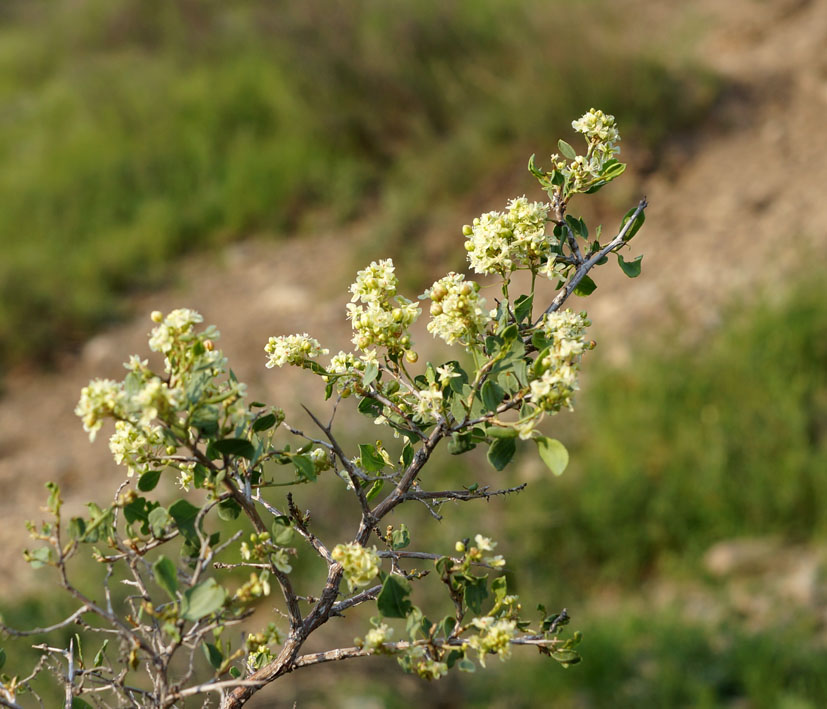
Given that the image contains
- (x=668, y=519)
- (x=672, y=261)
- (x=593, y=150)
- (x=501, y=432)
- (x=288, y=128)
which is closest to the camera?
(x=501, y=432)

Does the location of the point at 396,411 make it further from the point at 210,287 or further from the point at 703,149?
the point at 210,287

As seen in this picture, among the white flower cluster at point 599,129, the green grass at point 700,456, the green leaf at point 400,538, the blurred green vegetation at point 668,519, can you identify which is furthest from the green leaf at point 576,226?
the green grass at point 700,456

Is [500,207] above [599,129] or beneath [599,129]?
above

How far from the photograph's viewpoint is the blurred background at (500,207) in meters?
3.82

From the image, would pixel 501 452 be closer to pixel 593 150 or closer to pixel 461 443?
pixel 461 443

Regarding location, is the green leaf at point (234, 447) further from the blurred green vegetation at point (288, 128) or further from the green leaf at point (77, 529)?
the blurred green vegetation at point (288, 128)

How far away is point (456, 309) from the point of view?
1062 millimetres

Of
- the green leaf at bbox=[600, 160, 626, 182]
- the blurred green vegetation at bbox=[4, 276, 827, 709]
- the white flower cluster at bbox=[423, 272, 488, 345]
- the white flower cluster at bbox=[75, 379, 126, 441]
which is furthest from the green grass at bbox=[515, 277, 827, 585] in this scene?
the white flower cluster at bbox=[75, 379, 126, 441]

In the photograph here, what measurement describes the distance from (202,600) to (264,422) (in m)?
0.25

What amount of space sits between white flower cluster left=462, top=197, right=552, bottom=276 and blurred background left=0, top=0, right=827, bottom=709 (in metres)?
2.56

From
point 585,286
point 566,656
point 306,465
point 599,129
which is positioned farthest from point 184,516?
point 599,129

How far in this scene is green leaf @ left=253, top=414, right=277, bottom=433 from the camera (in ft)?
3.55

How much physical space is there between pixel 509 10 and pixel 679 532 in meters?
5.31

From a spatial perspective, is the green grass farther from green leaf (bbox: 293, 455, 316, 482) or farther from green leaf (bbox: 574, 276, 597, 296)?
green leaf (bbox: 293, 455, 316, 482)
